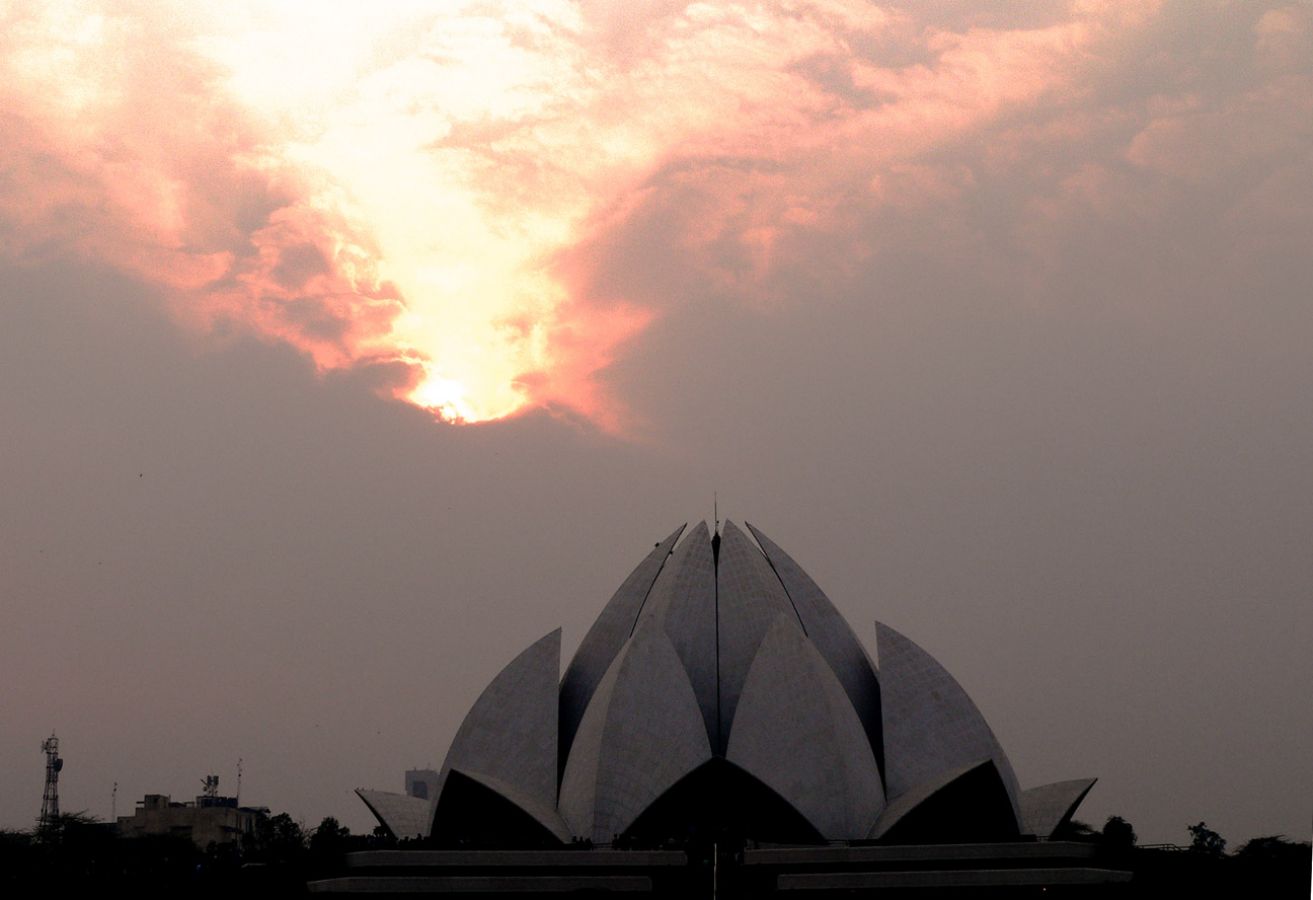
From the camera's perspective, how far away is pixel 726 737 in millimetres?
33000

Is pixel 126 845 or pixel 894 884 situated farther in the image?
pixel 126 845

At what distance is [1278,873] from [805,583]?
11952mm

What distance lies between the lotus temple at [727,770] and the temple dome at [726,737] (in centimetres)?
4

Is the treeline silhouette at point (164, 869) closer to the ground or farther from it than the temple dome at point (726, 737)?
closer to the ground

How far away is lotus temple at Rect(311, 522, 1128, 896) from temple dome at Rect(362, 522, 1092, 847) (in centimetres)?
4

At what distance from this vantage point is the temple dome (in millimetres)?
30938

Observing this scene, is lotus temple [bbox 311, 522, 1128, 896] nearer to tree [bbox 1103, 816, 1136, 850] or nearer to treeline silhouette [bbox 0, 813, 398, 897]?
treeline silhouette [bbox 0, 813, 398, 897]

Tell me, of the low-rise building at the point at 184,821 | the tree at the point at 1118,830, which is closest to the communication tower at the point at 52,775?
the low-rise building at the point at 184,821

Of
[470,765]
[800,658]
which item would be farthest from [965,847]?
[470,765]

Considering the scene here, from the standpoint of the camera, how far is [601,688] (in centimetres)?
3247

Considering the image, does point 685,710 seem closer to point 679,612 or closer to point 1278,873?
point 679,612

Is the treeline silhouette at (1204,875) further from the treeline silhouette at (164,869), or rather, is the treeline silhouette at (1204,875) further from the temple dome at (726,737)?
the treeline silhouette at (164,869)

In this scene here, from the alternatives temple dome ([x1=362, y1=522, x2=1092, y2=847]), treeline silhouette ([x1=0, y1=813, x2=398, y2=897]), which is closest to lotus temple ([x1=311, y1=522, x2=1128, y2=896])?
temple dome ([x1=362, y1=522, x2=1092, y2=847])

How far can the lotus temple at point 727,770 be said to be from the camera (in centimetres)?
2689
